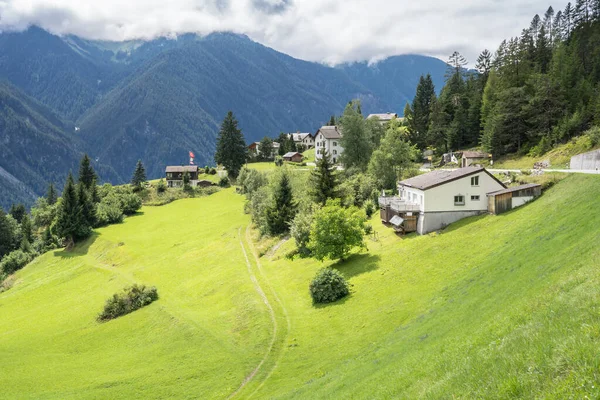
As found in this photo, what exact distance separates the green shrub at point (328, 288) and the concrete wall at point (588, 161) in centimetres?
3132

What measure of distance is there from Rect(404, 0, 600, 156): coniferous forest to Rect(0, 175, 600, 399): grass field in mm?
38350

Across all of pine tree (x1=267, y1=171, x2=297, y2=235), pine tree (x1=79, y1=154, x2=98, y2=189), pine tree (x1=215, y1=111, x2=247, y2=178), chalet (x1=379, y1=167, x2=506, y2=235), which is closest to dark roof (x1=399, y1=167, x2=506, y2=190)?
chalet (x1=379, y1=167, x2=506, y2=235)

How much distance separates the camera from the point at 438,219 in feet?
163

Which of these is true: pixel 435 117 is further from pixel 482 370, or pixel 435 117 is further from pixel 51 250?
pixel 482 370

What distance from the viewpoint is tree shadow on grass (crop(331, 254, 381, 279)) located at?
146ft

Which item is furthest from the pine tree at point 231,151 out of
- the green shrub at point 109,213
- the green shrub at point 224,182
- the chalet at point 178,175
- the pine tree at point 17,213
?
the pine tree at point 17,213

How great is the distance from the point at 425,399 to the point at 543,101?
79.0 m

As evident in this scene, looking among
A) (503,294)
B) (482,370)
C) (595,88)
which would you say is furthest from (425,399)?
(595,88)

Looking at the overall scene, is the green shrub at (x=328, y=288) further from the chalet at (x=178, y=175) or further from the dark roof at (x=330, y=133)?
the chalet at (x=178, y=175)

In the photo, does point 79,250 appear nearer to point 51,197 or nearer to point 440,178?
point 440,178

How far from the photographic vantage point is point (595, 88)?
78.5 m

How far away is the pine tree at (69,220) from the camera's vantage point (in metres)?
93.4

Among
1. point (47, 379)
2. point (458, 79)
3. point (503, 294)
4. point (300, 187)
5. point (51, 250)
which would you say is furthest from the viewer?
point (458, 79)

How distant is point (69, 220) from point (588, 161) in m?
96.1
